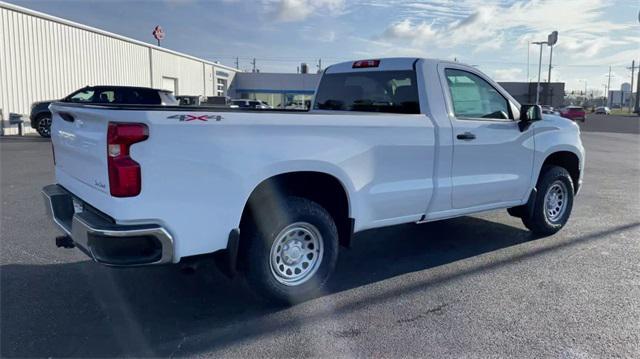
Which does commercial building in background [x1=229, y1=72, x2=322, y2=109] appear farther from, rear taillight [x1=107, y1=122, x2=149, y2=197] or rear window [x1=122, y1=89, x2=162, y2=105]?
rear taillight [x1=107, y1=122, x2=149, y2=197]

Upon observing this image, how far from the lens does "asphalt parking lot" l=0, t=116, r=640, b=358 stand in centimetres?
340

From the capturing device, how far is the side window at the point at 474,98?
201 inches

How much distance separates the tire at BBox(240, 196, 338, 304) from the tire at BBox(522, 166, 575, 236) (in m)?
3.16

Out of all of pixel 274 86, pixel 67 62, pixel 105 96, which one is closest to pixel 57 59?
pixel 67 62

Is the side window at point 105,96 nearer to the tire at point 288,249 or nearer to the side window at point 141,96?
the side window at point 141,96

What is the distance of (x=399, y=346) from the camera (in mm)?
3406

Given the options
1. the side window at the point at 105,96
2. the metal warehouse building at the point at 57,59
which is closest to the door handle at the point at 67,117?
the side window at the point at 105,96

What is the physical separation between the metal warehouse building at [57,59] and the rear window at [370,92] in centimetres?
1830

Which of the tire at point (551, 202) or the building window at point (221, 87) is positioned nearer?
the tire at point (551, 202)

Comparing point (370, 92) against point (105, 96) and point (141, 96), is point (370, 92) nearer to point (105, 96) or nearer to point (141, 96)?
point (141, 96)

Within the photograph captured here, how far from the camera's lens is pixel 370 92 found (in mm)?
5500

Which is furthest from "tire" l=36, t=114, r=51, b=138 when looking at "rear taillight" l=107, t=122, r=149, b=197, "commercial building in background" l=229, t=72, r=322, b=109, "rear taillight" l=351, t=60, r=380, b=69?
"commercial building in background" l=229, t=72, r=322, b=109

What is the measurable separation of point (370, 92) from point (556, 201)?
9.58 feet

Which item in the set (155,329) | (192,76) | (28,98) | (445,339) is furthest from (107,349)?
(192,76)
